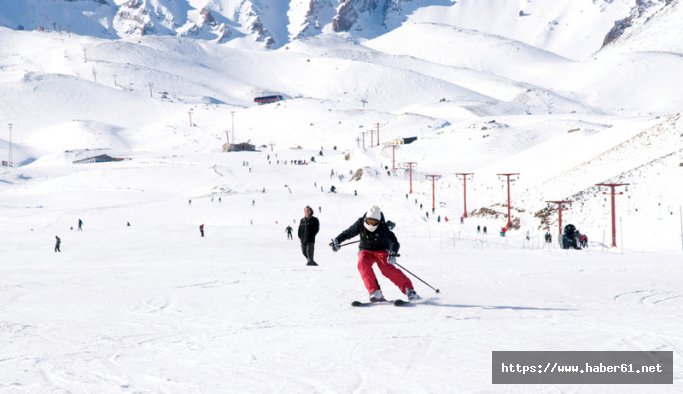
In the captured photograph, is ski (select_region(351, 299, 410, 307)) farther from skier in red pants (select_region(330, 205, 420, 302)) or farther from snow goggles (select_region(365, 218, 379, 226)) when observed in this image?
snow goggles (select_region(365, 218, 379, 226))

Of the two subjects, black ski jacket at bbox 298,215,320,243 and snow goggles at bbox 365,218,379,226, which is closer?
snow goggles at bbox 365,218,379,226

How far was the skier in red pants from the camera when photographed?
10344mm

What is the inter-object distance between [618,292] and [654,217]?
29912 millimetres

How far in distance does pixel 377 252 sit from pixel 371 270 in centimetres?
27

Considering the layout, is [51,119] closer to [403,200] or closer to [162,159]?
[162,159]

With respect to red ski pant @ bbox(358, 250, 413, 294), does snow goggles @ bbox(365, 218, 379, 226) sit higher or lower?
higher

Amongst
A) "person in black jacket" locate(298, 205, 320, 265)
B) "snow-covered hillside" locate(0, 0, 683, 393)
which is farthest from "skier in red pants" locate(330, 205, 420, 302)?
"person in black jacket" locate(298, 205, 320, 265)

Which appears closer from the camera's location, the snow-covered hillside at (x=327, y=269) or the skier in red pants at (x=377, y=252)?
the snow-covered hillside at (x=327, y=269)

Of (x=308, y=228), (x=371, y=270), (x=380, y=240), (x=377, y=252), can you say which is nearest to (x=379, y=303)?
(x=371, y=270)

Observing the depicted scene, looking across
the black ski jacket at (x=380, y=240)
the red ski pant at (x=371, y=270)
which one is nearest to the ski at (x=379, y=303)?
the red ski pant at (x=371, y=270)

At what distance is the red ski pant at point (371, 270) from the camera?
10.4m

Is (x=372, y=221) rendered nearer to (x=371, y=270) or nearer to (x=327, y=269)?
(x=371, y=270)

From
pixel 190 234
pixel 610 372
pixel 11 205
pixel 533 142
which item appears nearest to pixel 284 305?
pixel 610 372

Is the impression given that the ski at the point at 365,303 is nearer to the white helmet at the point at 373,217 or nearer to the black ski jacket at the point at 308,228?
the white helmet at the point at 373,217
